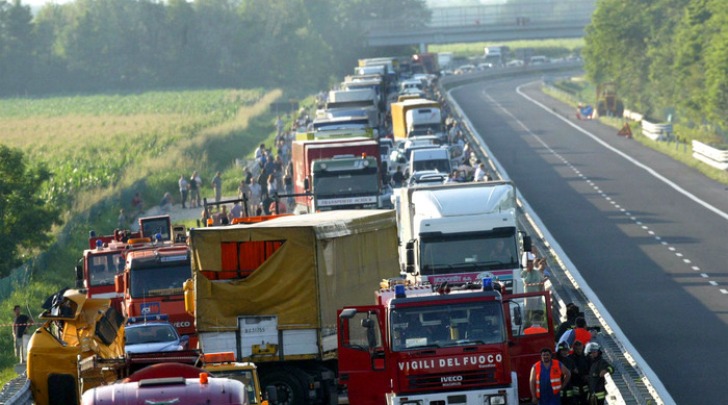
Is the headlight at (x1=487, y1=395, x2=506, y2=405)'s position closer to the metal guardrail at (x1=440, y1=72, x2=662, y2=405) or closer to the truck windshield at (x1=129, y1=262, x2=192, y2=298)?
the metal guardrail at (x1=440, y1=72, x2=662, y2=405)

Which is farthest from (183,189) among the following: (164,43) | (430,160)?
(164,43)

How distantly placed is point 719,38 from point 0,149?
1699 inches

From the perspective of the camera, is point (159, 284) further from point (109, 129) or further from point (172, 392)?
point (109, 129)

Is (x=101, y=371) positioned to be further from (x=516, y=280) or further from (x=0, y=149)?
(x=0, y=149)

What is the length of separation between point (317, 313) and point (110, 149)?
225 feet

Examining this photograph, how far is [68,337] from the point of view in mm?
22312

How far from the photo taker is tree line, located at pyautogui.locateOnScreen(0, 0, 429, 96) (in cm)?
16812

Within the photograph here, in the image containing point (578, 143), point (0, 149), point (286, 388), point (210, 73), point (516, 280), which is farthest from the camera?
point (210, 73)

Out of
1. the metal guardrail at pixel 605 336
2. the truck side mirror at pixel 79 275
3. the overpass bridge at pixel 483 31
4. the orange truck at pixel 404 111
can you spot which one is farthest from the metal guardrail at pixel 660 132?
the overpass bridge at pixel 483 31

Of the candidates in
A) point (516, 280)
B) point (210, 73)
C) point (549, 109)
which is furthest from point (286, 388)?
point (210, 73)

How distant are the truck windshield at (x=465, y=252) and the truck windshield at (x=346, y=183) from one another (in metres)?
13.1

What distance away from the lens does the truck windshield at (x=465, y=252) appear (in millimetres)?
26359

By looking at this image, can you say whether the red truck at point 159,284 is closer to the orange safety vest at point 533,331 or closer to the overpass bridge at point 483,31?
the orange safety vest at point 533,331

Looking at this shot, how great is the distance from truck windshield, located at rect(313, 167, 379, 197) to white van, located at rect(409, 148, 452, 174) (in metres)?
11.7
